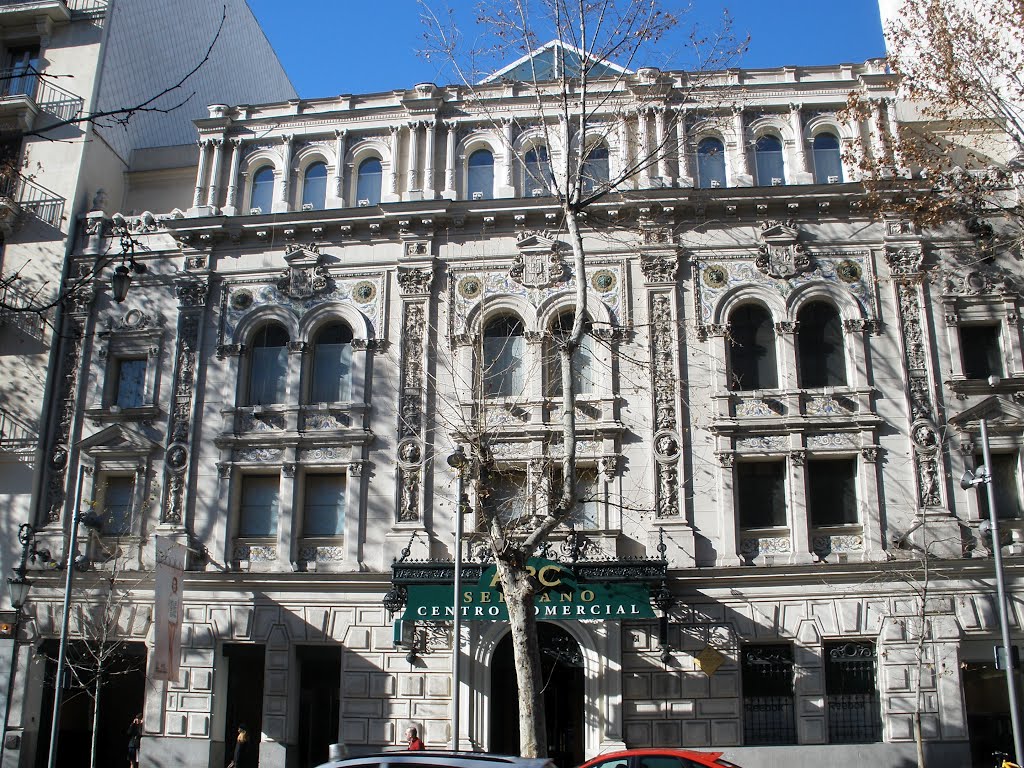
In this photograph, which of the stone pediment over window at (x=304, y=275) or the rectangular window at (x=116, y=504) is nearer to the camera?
the rectangular window at (x=116, y=504)

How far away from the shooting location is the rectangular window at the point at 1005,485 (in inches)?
Answer: 910

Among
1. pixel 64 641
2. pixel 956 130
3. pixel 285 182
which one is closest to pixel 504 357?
pixel 285 182

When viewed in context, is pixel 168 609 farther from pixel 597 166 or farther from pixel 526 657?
pixel 597 166

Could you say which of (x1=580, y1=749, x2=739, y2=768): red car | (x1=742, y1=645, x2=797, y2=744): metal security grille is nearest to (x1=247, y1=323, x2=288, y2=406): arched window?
(x1=742, y1=645, x2=797, y2=744): metal security grille

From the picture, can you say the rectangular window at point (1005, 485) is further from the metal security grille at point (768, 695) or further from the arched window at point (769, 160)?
the arched window at point (769, 160)

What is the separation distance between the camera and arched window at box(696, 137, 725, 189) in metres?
26.4

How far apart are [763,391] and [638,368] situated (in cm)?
301

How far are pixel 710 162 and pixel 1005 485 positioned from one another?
10704 mm

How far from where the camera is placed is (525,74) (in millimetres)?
31109

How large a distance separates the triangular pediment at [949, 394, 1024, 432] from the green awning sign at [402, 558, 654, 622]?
8.33 meters

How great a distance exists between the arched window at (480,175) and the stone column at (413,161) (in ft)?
4.49

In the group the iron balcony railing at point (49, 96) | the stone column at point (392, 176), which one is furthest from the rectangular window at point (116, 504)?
the iron balcony railing at point (49, 96)

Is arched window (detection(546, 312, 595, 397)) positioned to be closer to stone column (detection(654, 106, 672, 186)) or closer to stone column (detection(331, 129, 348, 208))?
stone column (detection(654, 106, 672, 186))

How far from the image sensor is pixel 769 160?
26484 millimetres
